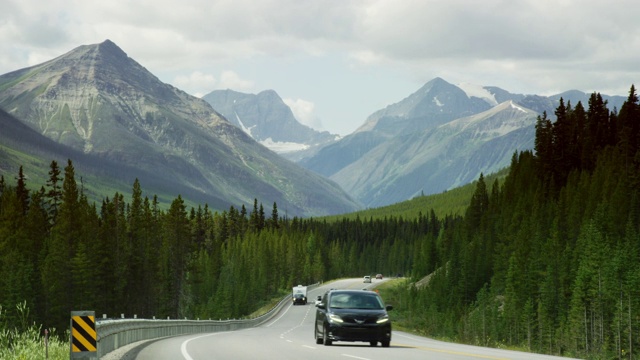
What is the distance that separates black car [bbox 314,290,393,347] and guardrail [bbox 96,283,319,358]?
701 cm

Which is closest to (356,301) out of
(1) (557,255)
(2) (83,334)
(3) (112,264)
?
(2) (83,334)

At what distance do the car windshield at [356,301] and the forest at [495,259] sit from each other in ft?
138

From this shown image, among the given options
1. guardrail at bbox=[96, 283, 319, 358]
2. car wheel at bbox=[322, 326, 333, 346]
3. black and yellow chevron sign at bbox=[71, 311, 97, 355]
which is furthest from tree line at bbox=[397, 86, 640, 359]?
black and yellow chevron sign at bbox=[71, 311, 97, 355]

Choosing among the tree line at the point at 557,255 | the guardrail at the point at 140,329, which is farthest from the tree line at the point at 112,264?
the tree line at the point at 557,255

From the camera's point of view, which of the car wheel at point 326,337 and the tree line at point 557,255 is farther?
the tree line at point 557,255

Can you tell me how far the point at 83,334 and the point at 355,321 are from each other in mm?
13493

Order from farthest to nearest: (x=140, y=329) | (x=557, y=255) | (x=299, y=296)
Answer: (x=299, y=296) → (x=557, y=255) → (x=140, y=329)

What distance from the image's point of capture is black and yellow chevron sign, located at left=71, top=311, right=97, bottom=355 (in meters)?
18.2

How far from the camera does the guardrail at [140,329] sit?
25228 millimetres

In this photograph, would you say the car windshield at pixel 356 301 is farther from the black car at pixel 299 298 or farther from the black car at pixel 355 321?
the black car at pixel 299 298

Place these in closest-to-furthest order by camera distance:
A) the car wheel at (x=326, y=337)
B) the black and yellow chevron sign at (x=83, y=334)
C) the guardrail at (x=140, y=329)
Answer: the black and yellow chevron sign at (x=83, y=334) → the guardrail at (x=140, y=329) → the car wheel at (x=326, y=337)

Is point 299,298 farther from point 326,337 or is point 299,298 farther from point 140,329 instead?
point 326,337

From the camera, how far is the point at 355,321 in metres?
30.3

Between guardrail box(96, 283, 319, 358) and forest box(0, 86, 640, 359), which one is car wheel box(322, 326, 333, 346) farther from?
forest box(0, 86, 640, 359)
